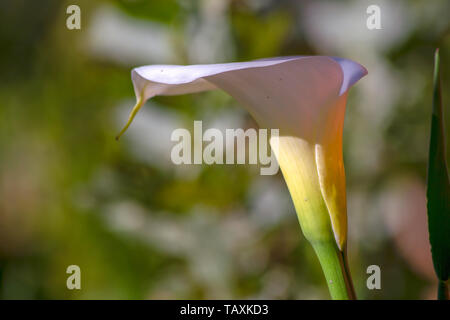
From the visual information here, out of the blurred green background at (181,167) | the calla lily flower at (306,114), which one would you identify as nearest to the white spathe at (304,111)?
the calla lily flower at (306,114)

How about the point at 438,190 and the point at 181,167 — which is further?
the point at 181,167

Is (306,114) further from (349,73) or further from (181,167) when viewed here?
(181,167)

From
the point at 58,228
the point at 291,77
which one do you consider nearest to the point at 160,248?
the point at 58,228

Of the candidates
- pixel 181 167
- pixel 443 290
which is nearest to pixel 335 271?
pixel 443 290

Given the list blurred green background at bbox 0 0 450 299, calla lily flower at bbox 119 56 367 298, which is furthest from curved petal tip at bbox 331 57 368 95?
blurred green background at bbox 0 0 450 299

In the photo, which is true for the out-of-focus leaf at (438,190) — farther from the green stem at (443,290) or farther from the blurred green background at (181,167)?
the blurred green background at (181,167)
